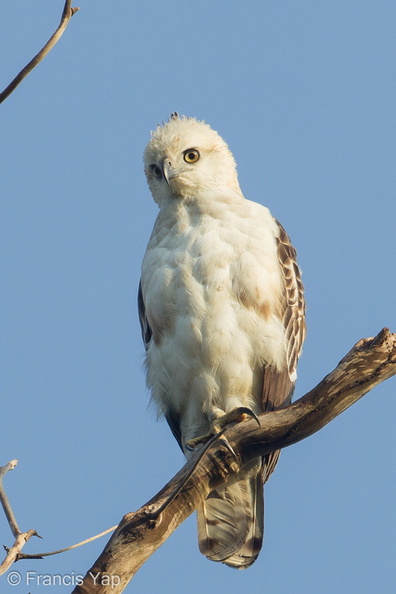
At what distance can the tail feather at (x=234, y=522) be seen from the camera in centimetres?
703

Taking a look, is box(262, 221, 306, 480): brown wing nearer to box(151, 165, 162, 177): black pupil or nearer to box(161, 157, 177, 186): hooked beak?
box(161, 157, 177, 186): hooked beak

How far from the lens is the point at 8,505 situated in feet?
13.8

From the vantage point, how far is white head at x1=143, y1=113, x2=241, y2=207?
7.73 meters

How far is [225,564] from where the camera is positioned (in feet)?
23.2

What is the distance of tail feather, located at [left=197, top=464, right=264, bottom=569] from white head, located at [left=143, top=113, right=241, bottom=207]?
2439 mm

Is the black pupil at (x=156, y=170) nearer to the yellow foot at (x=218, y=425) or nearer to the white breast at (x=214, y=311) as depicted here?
the white breast at (x=214, y=311)

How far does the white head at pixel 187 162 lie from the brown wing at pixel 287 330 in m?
0.74

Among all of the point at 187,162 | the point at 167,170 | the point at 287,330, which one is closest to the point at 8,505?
the point at 287,330

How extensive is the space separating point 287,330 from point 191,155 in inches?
73.8

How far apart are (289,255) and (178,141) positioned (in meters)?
1.50

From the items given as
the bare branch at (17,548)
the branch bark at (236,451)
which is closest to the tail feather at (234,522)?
the branch bark at (236,451)

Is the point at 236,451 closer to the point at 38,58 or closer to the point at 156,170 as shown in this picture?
the point at 156,170

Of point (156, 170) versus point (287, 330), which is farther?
point (156, 170)

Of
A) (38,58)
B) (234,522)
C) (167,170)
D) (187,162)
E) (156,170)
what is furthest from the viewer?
(156,170)
